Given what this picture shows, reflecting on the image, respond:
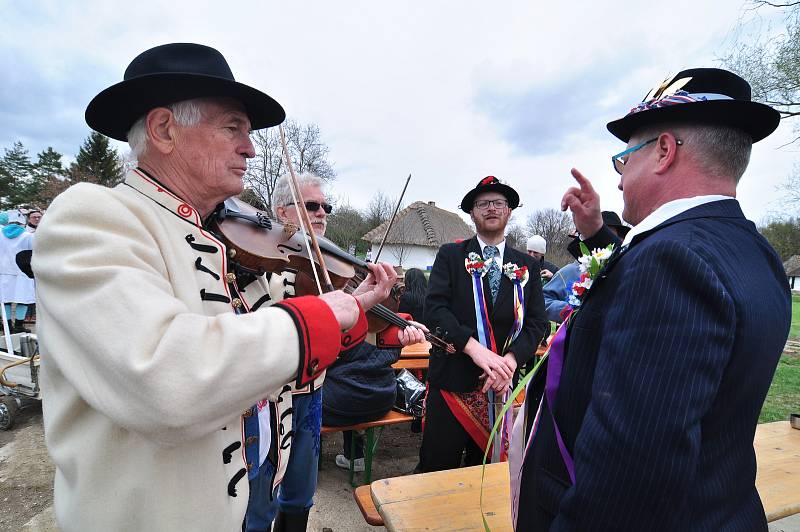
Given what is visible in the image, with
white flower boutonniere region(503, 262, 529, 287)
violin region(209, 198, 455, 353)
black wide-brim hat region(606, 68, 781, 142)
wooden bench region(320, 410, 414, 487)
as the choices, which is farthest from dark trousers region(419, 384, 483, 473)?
black wide-brim hat region(606, 68, 781, 142)

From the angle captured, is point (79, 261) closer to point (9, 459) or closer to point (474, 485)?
point (474, 485)

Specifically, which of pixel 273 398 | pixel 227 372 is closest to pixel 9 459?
pixel 273 398

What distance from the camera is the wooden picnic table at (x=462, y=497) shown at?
1.72 m

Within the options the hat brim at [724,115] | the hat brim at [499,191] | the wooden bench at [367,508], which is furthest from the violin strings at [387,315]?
the hat brim at [724,115]

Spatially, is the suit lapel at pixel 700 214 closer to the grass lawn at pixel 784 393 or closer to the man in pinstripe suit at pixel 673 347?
the man in pinstripe suit at pixel 673 347

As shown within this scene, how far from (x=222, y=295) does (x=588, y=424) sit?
1131 mm

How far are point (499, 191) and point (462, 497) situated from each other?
213cm

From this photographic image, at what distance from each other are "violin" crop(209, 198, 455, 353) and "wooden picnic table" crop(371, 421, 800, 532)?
2.83 feet

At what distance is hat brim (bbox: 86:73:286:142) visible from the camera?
4.35 ft

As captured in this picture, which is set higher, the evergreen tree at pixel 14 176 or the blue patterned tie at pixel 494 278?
the evergreen tree at pixel 14 176

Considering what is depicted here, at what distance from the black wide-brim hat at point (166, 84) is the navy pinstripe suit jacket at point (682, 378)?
4.67 ft

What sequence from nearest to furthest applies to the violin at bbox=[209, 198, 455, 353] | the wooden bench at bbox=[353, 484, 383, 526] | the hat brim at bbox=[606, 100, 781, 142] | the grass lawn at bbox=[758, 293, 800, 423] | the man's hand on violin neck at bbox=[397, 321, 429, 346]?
the hat brim at bbox=[606, 100, 781, 142]
the violin at bbox=[209, 198, 455, 353]
the wooden bench at bbox=[353, 484, 383, 526]
the man's hand on violin neck at bbox=[397, 321, 429, 346]
the grass lawn at bbox=[758, 293, 800, 423]

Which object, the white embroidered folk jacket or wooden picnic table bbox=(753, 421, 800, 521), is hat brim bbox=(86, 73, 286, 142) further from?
wooden picnic table bbox=(753, 421, 800, 521)

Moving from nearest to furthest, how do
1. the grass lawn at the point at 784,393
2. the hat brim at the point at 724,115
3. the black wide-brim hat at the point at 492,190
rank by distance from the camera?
the hat brim at the point at 724,115 → the black wide-brim hat at the point at 492,190 → the grass lawn at the point at 784,393
